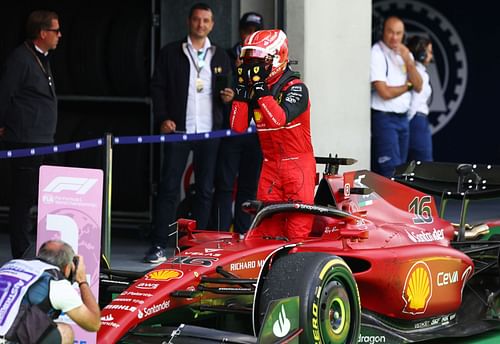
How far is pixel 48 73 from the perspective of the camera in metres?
9.79

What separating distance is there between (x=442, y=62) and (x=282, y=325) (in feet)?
31.8

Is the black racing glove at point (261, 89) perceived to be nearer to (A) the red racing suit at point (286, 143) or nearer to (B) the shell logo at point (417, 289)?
(A) the red racing suit at point (286, 143)

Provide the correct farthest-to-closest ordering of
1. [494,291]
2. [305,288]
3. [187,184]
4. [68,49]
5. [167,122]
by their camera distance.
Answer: [68,49] → [187,184] → [167,122] → [494,291] → [305,288]

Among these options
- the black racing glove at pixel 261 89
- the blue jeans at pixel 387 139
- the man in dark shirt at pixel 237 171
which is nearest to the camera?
the black racing glove at pixel 261 89

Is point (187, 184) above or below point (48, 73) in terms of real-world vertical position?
below

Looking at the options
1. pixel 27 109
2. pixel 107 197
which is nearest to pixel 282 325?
pixel 107 197

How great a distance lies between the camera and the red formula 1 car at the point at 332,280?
653cm

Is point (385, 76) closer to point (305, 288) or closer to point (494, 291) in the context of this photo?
point (494, 291)

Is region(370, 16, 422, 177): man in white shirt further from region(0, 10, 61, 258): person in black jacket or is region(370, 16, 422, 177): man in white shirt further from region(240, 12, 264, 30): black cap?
region(0, 10, 61, 258): person in black jacket

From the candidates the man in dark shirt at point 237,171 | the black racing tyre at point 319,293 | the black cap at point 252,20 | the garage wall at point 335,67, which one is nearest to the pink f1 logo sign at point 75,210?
the black racing tyre at point 319,293

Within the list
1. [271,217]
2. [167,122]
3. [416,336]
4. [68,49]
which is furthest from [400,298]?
[68,49]

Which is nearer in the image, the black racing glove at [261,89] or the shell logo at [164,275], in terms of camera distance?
the shell logo at [164,275]

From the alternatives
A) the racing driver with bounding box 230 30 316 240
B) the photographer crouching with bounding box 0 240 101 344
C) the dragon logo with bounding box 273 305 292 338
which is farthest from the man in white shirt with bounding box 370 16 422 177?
the photographer crouching with bounding box 0 240 101 344

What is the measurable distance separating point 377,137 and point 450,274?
4.33 metres
